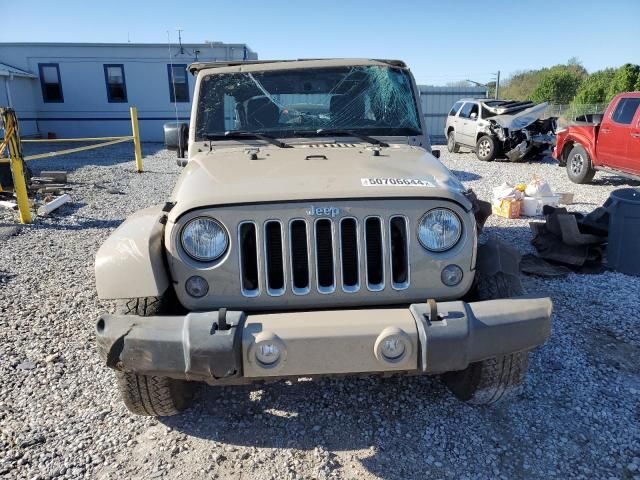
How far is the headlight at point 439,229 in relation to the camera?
2570 mm

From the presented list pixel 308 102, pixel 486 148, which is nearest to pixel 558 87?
pixel 486 148

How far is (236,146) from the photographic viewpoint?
3713mm

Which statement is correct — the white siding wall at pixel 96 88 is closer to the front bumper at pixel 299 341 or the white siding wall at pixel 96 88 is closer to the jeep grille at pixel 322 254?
the jeep grille at pixel 322 254

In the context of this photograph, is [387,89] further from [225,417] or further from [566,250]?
[566,250]

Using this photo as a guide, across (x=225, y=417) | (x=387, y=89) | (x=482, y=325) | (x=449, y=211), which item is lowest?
(x=225, y=417)

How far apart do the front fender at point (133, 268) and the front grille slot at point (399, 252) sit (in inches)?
46.4

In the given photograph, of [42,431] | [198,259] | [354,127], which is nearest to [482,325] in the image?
[198,259]

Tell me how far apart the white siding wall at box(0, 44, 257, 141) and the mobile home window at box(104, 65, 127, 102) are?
0.58 feet

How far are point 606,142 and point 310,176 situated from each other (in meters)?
9.44

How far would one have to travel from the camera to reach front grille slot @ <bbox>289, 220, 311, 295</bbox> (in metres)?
2.53

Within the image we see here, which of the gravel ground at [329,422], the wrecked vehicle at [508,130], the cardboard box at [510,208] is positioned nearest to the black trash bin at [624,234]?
the gravel ground at [329,422]

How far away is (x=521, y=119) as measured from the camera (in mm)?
14438

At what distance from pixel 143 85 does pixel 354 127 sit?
19.7 metres

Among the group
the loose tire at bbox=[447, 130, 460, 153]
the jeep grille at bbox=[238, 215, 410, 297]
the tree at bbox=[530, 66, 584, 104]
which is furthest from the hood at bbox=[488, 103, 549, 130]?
the tree at bbox=[530, 66, 584, 104]
